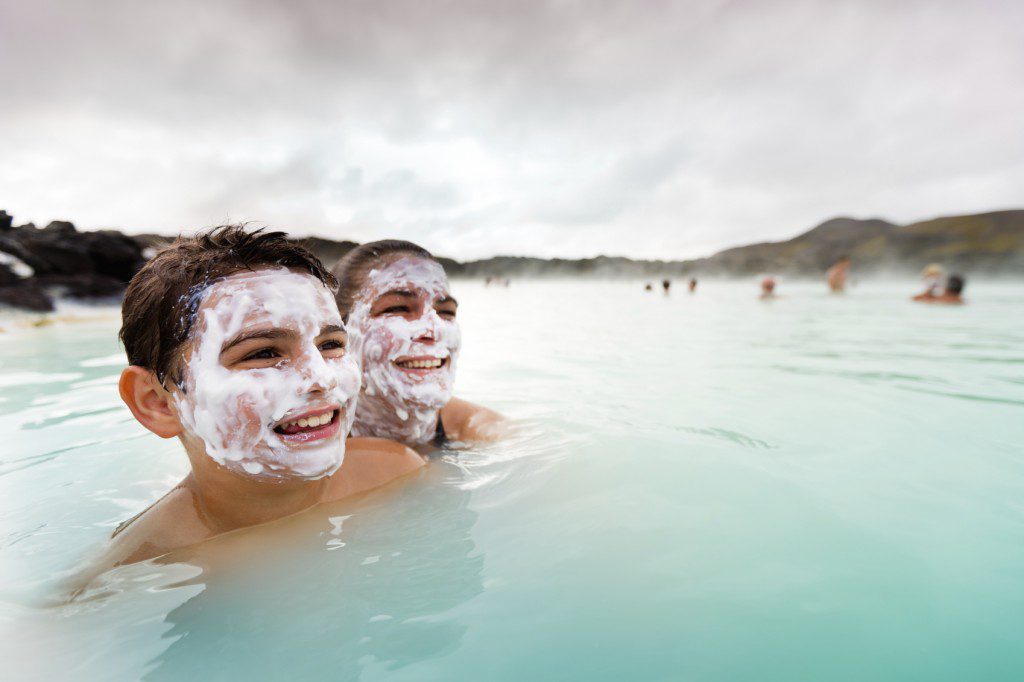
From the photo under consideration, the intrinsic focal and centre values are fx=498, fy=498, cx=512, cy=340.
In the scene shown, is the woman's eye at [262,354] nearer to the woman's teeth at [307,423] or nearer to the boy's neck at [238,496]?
the woman's teeth at [307,423]

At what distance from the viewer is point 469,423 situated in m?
4.06

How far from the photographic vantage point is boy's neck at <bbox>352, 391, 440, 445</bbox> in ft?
10.7

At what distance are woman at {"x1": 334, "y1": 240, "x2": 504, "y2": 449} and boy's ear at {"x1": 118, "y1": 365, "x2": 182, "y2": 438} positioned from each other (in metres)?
1.15

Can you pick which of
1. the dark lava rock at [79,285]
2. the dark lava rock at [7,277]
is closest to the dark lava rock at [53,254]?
the dark lava rock at [79,285]

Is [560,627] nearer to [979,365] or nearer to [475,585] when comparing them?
[475,585]

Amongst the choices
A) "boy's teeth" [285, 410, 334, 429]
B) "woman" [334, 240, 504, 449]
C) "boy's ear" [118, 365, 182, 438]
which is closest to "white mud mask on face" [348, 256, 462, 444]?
"woman" [334, 240, 504, 449]

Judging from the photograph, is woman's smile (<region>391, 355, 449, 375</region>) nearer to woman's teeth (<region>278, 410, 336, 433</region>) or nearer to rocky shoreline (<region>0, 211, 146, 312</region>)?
woman's teeth (<region>278, 410, 336, 433</region>)

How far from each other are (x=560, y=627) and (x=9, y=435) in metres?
5.13

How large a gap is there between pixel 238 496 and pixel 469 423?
6.57 feet

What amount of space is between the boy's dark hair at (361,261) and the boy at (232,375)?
94cm

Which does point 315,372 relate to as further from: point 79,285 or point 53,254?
point 53,254

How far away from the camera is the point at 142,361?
2.19 m

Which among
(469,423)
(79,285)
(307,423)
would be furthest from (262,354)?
(79,285)

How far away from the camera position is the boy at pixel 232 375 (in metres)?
2.03
